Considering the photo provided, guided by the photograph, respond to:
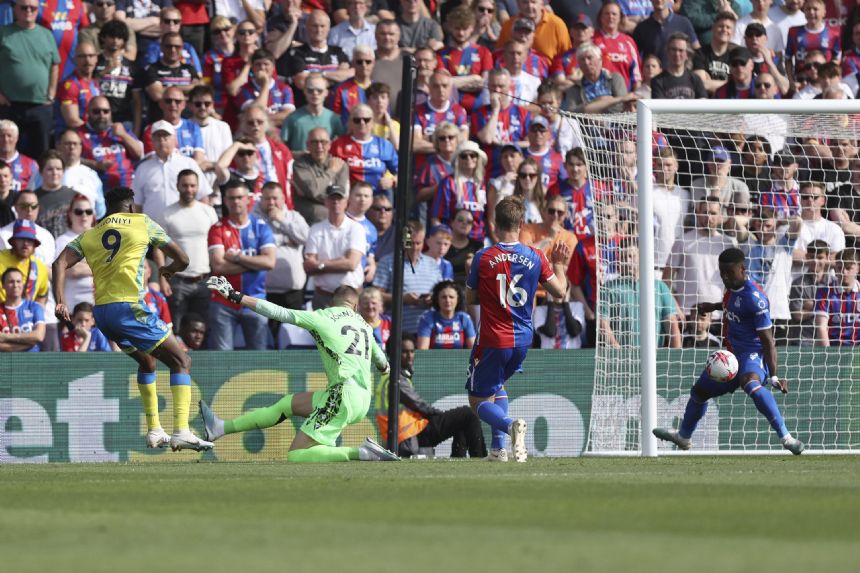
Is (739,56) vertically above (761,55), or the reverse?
(761,55)

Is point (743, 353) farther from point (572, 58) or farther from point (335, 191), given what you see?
A: point (572, 58)

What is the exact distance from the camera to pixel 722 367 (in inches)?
575

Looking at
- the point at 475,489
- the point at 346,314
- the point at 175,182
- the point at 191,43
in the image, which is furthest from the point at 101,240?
the point at 191,43

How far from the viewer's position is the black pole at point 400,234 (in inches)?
578

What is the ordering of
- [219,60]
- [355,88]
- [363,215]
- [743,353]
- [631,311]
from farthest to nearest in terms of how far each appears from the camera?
1. [355,88]
2. [219,60]
3. [363,215]
4. [631,311]
5. [743,353]

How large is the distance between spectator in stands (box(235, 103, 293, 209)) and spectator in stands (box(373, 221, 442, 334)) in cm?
144

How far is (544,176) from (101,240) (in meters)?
7.04

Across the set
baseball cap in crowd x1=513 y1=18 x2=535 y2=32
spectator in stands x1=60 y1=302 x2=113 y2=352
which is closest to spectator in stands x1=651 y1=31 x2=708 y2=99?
baseball cap in crowd x1=513 y1=18 x2=535 y2=32

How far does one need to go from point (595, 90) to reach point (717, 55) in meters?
2.32

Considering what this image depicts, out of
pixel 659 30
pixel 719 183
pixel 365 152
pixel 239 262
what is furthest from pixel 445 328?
pixel 659 30

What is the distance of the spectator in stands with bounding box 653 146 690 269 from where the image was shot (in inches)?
682

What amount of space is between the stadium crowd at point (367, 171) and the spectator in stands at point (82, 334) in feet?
0.09

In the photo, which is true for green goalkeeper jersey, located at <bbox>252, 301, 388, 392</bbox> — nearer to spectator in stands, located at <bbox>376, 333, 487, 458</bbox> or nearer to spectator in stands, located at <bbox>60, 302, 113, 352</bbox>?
spectator in stands, located at <bbox>376, 333, 487, 458</bbox>

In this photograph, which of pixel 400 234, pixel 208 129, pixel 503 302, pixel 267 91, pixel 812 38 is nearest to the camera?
pixel 503 302
